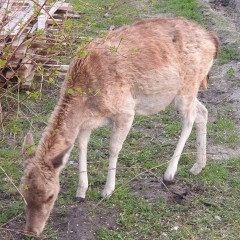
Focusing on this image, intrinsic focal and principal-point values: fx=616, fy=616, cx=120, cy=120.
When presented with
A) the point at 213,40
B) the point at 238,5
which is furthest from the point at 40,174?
the point at 238,5

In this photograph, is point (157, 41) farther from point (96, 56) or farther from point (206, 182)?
point (206, 182)

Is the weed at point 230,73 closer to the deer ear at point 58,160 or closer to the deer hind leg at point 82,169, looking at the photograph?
the deer hind leg at point 82,169

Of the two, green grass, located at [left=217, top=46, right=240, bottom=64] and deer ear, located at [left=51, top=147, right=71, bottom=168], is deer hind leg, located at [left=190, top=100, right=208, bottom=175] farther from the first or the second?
green grass, located at [left=217, top=46, right=240, bottom=64]

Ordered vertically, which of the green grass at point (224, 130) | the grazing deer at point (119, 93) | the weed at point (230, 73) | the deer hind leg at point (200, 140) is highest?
Result: the grazing deer at point (119, 93)

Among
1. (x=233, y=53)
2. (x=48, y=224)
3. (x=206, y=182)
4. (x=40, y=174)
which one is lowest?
(x=233, y=53)

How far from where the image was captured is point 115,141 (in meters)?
7.70

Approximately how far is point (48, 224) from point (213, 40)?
3426 mm

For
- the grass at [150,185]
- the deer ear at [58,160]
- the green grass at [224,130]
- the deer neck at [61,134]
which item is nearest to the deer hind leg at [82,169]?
the grass at [150,185]

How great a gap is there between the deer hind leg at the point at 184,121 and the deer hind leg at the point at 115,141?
789 mm

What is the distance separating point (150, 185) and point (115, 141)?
84 cm

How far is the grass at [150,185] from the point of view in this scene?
23.3 feet

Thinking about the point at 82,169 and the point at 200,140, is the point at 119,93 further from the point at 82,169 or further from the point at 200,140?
the point at 200,140

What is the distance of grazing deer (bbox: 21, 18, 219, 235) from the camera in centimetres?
663

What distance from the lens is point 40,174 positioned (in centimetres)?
654
